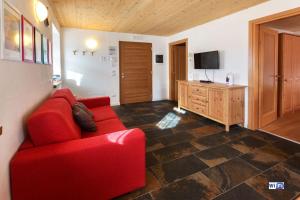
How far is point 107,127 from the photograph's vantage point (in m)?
2.27

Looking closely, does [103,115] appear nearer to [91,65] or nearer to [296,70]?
[91,65]

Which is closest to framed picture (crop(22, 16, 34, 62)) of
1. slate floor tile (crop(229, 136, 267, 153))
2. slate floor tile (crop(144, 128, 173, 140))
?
slate floor tile (crop(144, 128, 173, 140))

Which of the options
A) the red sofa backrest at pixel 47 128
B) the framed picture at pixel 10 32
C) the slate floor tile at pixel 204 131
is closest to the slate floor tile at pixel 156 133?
the slate floor tile at pixel 204 131

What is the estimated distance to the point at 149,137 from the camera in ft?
10.2

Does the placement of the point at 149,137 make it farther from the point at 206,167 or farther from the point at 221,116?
the point at 221,116

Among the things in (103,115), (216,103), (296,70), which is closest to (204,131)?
(216,103)

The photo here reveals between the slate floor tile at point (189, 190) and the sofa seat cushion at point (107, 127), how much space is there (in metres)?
0.84

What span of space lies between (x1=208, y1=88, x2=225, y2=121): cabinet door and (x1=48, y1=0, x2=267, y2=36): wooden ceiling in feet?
5.03

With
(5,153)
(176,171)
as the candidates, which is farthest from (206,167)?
(5,153)

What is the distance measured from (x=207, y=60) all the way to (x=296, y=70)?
2.23 meters

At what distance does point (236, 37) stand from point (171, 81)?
2.82 metres

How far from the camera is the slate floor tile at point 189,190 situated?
5.48 ft

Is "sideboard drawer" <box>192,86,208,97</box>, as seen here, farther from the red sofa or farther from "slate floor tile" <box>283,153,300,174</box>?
the red sofa

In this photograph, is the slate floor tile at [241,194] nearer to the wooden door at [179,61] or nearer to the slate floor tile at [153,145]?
the slate floor tile at [153,145]
